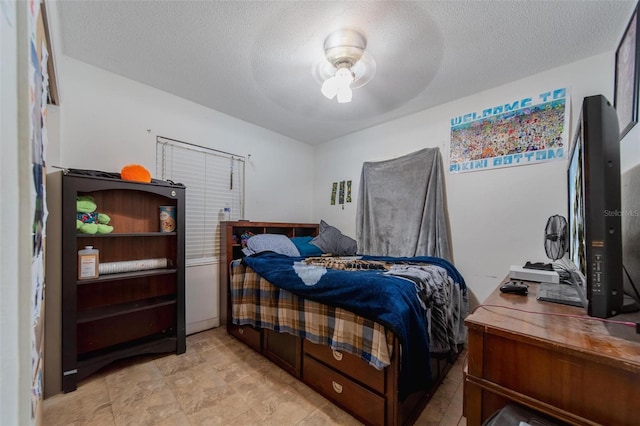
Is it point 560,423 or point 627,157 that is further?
point 627,157

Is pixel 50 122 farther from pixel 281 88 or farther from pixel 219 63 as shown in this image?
pixel 281 88

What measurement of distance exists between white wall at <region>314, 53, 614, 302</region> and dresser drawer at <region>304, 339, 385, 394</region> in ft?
4.89

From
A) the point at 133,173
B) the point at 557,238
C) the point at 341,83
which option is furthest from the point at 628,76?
the point at 133,173

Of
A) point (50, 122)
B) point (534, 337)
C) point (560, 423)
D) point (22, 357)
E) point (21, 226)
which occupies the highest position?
point (50, 122)

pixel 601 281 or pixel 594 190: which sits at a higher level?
pixel 594 190

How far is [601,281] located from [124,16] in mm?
2628

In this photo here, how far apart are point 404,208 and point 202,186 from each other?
2198 mm

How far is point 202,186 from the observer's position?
263 cm

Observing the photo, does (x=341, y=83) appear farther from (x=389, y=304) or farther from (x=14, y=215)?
(x=14, y=215)

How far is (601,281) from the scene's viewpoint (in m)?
0.77

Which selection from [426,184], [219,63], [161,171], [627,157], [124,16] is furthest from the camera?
[426,184]

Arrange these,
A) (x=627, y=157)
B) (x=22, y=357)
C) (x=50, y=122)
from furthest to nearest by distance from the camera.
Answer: (x=50, y=122), (x=627, y=157), (x=22, y=357)

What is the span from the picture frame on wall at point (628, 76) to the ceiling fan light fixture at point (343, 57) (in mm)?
1393

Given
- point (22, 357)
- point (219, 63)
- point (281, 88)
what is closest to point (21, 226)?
point (22, 357)
